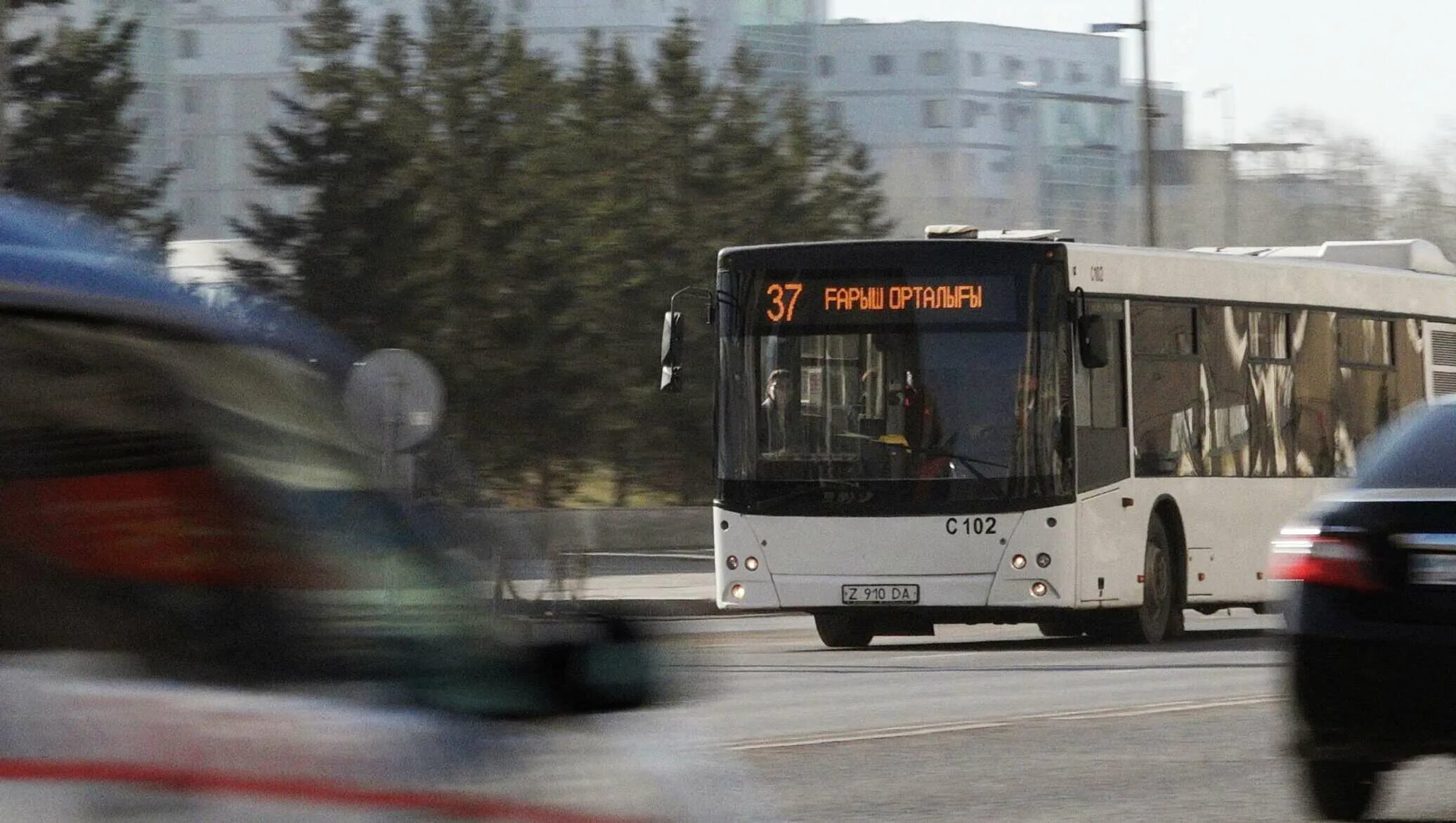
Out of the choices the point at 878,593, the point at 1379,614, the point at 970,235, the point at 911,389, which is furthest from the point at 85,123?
the point at 1379,614

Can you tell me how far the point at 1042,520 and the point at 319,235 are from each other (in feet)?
116

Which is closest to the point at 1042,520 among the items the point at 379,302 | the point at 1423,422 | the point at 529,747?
the point at 1423,422

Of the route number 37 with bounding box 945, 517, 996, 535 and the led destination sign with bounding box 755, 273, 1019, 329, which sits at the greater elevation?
the led destination sign with bounding box 755, 273, 1019, 329

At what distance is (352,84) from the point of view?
185ft

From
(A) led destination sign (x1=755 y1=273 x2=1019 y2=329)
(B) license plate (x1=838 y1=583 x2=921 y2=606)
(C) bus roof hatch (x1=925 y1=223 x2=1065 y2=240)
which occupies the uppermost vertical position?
(C) bus roof hatch (x1=925 y1=223 x2=1065 y2=240)

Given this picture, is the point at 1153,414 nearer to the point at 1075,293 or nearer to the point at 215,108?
the point at 1075,293

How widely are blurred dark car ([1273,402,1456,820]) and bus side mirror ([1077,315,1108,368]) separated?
1046 centimetres

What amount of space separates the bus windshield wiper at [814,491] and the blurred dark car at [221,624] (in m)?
15.9

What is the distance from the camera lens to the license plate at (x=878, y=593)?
1947 centimetres

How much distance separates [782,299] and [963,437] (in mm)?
1611

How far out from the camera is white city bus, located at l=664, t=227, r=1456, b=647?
19.4 metres

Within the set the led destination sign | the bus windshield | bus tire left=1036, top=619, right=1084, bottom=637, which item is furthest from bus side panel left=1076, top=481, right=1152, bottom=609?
the led destination sign

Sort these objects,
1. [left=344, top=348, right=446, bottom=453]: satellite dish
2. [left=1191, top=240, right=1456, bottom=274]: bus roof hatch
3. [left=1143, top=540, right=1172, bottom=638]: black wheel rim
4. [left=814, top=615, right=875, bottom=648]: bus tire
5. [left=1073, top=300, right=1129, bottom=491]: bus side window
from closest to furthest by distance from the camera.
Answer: [left=1073, top=300, right=1129, bottom=491]: bus side window < [left=1143, top=540, right=1172, bottom=638]: black wheel rim < [left=344, top=348, right=446, bottom=453]: satellite dish < [left=814, top=615, right=875, bottom=648]: bus tire < [left=1191, top=240, right=1456, bottom=274]: bus roof hatch

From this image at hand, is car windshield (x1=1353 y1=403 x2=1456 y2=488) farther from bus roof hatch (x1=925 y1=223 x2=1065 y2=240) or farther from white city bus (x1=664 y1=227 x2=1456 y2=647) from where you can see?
bus roof hatch (x1=925 y1=223 x2=1065 y2=240)
